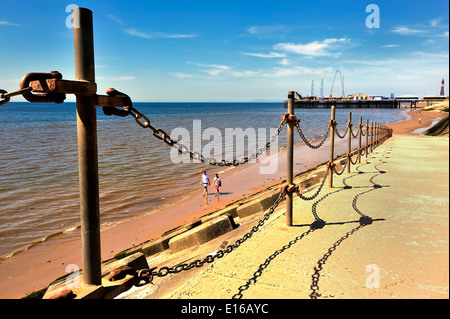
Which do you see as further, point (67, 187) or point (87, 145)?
point (67, 187)

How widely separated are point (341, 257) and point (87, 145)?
341 cm

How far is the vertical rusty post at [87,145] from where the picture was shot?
8.96 ft

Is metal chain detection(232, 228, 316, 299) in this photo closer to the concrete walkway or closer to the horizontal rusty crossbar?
the concrete walkway

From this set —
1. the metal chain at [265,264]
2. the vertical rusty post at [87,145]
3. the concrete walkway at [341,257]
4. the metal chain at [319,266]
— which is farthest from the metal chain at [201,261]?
the metal chain at [319,266]

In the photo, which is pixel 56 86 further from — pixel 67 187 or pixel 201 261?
pixel 67 187

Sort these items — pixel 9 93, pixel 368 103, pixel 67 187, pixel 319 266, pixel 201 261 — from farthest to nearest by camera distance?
pixel 368 103
pixel 67 187
pixel 319 266
pixel 201 261
pixel 9 93

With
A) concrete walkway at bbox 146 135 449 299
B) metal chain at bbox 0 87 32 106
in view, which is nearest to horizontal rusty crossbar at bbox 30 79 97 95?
metal chain at bbox 0 87 32 106

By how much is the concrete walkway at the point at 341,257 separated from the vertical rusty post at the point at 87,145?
3.56ft

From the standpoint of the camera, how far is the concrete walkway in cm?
344

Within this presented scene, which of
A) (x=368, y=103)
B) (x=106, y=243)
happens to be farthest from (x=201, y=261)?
(x=368, y=103)

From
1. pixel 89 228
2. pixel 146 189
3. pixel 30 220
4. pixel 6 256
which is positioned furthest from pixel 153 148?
pixel 89 228

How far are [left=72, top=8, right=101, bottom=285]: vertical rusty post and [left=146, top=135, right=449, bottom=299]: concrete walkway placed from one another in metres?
1.08

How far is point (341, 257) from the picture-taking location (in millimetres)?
4195

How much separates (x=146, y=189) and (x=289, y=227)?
34.4 ft
